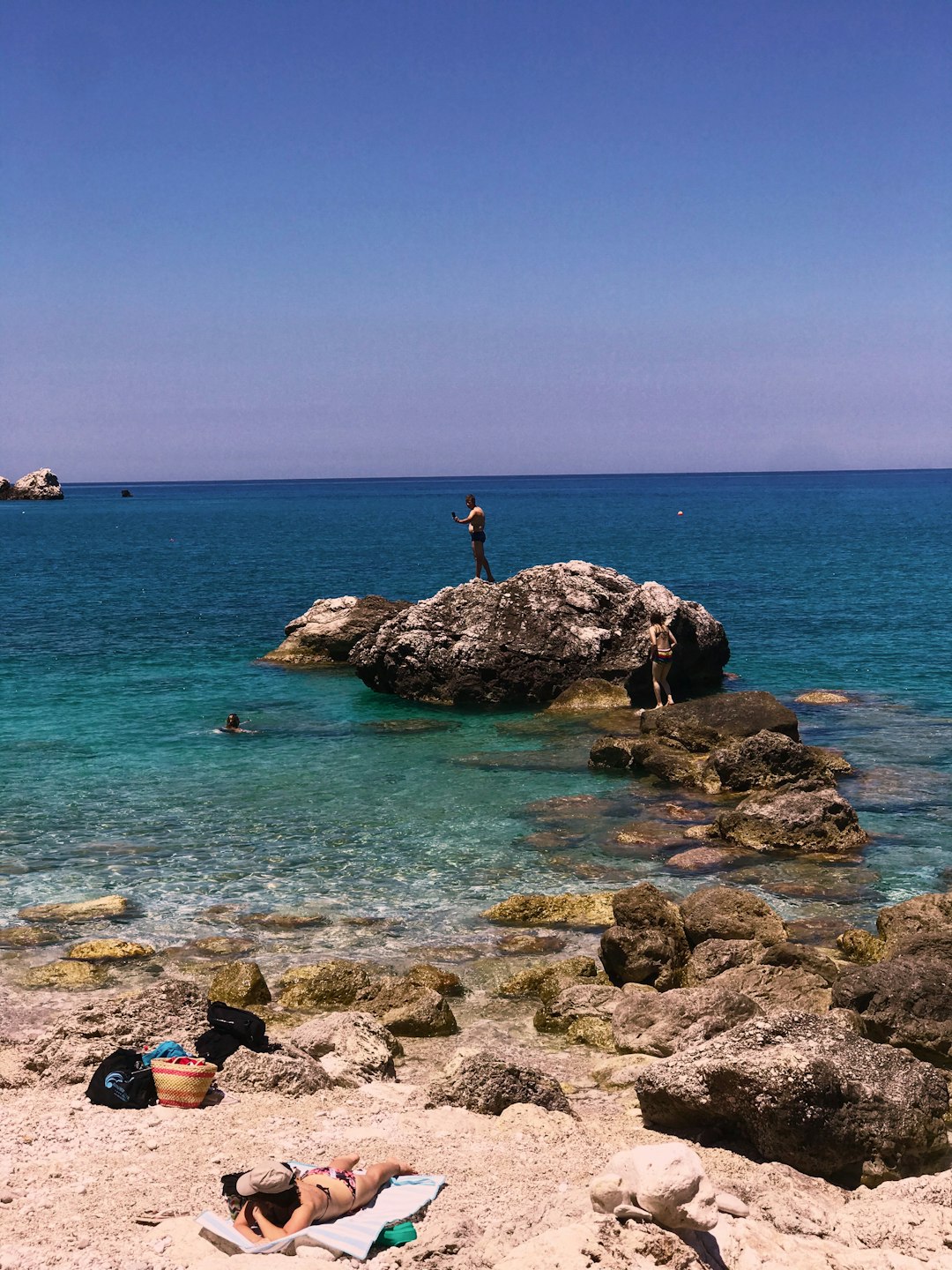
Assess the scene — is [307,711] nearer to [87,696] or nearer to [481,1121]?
[87,696]

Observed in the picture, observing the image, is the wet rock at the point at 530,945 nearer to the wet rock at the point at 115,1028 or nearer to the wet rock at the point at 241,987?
the wet rock at the point at 241,987

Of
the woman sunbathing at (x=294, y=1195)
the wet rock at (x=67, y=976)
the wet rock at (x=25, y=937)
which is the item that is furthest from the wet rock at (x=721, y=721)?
the woman sunbathing at (x=294, y=1195)

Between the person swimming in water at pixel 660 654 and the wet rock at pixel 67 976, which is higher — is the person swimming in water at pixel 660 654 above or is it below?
above

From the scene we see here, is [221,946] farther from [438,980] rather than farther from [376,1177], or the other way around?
[376,1177]

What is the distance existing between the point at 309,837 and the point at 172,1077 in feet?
33.2

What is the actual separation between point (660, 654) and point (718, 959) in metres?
15.5

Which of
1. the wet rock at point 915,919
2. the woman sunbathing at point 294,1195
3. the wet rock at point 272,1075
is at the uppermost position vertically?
the woman sunbathing at point 294,1195

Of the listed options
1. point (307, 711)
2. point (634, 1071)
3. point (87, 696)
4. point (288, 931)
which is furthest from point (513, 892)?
point (87, 696)

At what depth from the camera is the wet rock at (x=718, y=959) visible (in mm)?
14844

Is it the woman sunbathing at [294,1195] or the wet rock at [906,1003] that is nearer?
the woman sunbathing at [294,1195]

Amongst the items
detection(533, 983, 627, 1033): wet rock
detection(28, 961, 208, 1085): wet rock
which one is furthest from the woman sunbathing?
detection(533, 983, 627, 1033): wet rock

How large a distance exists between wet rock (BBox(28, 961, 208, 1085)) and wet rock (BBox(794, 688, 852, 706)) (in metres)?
21.8

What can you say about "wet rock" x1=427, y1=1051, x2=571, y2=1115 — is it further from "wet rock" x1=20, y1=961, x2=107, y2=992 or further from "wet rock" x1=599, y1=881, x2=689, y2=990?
"wet rock" x1=20, y1=961, x2=107, y2=992

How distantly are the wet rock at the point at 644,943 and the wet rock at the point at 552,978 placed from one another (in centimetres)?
23
